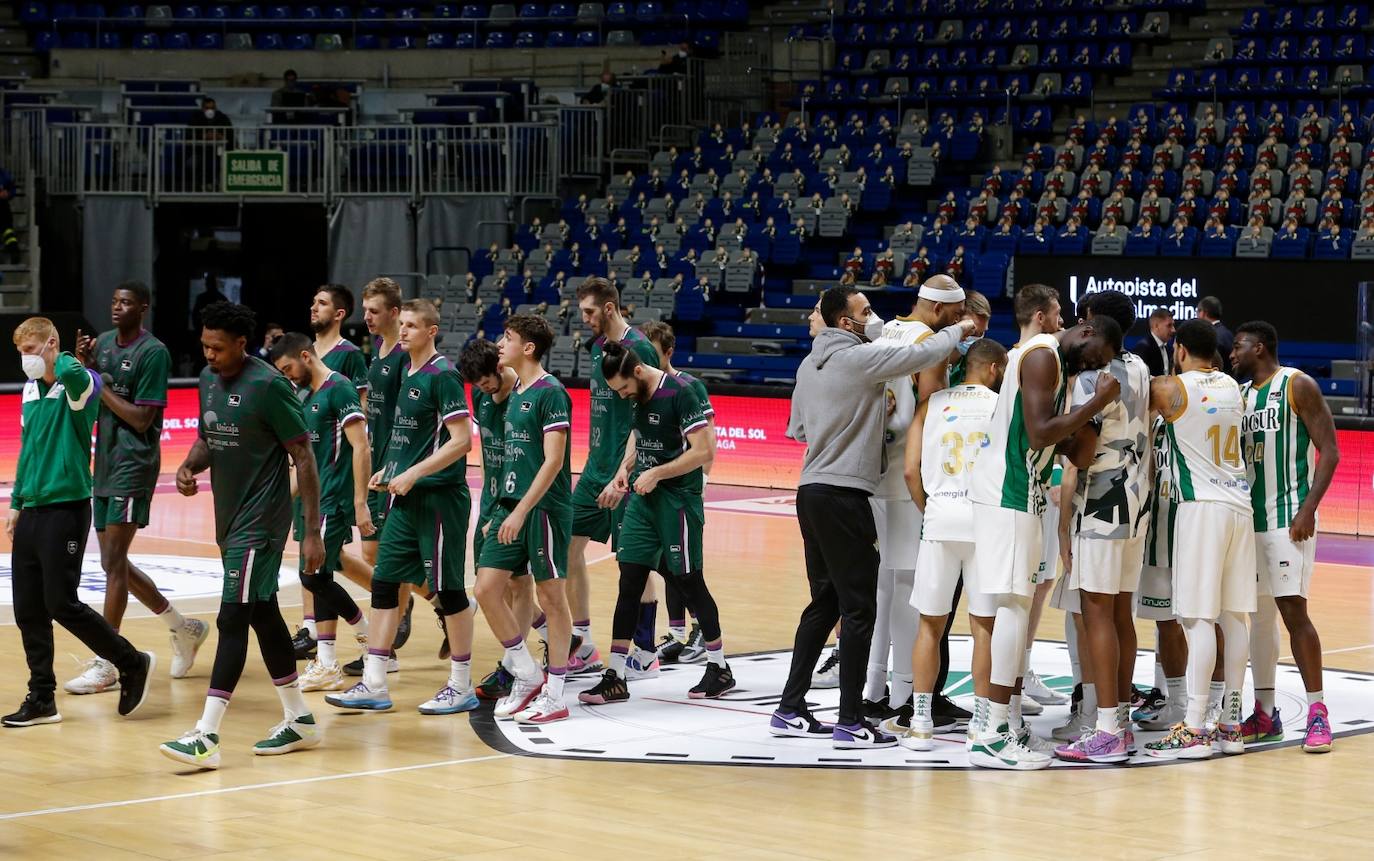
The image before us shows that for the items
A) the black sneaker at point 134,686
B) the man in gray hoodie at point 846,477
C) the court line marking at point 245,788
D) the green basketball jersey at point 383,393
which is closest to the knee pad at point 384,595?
the green basketball jersey at point 383,393

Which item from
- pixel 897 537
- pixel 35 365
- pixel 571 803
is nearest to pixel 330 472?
pixel 35 365

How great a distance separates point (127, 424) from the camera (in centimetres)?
948

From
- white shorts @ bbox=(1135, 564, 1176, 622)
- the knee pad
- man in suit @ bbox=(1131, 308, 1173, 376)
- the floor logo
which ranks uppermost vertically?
man in suit @ bbox=(1131, 308, 1173, 376)

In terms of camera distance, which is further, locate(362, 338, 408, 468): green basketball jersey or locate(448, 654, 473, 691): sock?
locate(362, 338, 408, 468): green basketball jersey

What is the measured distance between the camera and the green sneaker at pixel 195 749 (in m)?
7.51

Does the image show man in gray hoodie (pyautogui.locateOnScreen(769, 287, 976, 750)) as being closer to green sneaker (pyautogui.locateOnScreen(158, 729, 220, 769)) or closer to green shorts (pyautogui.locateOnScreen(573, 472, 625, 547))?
green shorts (pyautogui.locateOnScreen(573, 472, 625, 547))

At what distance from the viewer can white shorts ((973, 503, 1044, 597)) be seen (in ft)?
25.1

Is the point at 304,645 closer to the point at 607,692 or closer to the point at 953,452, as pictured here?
the point at 607,692

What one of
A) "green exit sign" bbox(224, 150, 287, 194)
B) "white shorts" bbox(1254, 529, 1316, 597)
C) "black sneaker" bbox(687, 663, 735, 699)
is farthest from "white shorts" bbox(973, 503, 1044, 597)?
"green exit sign" bbox(224, 150, 287, 194)

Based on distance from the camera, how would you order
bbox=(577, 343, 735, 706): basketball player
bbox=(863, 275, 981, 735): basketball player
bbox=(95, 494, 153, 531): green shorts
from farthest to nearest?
bbox=(95, 494, 153, 531): green shorts → bbox=(577, 343, 735, 706): basketball player → bbox=(863, 275, 981, 735): basketball player

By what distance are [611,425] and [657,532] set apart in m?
0.86

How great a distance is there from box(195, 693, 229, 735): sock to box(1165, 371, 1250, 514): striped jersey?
402cm

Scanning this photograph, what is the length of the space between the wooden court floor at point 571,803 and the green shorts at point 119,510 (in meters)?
0.94

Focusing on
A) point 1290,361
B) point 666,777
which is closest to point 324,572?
point 666,777
